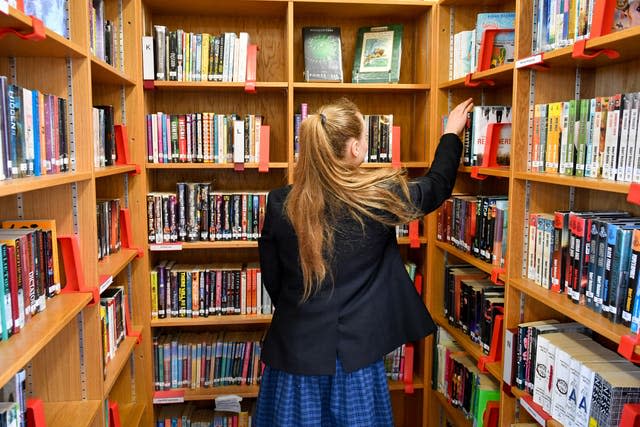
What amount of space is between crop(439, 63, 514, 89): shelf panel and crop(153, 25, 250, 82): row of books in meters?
1.01

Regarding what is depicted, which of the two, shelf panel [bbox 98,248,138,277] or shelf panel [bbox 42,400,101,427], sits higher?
shelf panel [bbox 98,248,138,277]

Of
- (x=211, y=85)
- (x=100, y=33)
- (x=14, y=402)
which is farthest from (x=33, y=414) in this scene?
(x=211, y=85)

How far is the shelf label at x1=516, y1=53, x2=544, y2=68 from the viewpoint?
1893 millimetres

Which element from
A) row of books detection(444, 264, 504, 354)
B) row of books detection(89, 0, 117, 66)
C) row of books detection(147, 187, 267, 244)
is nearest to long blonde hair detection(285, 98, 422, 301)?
row of books detection(444, 264, 504, 354)

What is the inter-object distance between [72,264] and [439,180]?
1250mm

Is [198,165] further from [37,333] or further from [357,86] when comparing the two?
[37,333]

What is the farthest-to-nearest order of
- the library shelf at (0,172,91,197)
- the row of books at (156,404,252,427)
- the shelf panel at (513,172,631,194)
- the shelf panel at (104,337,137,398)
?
the row of books at (156,404,252,427)
the shelf panel at (104,337,137,398)
the shelf panel at (513,172,631,194)
the library shelf at (0,172,91,197)

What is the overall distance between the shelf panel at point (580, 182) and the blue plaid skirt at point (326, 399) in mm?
842

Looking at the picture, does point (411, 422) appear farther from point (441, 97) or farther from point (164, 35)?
point (164, 35)

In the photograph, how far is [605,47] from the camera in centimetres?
163

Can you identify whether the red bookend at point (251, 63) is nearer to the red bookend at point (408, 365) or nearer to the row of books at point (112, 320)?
the row of books at point (112, 320)

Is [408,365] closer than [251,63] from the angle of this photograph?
No

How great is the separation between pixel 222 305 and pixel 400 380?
41.1 inches

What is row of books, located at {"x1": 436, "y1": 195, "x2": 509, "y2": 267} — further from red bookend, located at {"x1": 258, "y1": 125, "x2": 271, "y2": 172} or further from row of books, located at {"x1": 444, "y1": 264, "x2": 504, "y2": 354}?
red bookend, located at {"x1": 258, "y1": 125, "x2": 271, "y2": 172}
